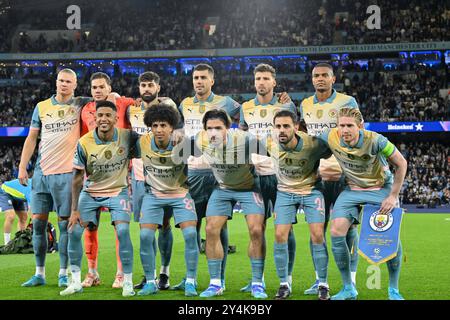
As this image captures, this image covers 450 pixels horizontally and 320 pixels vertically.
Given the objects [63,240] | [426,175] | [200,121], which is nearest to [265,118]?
[200,121]

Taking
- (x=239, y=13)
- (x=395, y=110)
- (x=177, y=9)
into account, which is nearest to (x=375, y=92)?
(x=395, y=110)

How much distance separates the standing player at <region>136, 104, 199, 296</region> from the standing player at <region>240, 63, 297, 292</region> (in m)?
0.87

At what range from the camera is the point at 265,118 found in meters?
8.08

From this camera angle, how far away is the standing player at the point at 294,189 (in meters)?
7.29

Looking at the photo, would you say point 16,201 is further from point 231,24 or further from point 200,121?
point 231,24

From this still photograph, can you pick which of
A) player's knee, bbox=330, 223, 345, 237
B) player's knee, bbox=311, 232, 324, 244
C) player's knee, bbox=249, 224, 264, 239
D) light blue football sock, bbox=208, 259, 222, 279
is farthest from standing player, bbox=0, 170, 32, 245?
player's knee, bbox=330, 223, 345, 237

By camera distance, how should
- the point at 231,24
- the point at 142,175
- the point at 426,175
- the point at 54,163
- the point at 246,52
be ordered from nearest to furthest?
the point at 54,163 → the point at 142,175 → the point at 426,175 → the point at 246,52 → the point at 231,24

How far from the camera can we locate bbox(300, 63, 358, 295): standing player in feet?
25.7

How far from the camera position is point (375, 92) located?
37.5 metres

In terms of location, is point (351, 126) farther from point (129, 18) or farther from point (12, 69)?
point (12, 69)

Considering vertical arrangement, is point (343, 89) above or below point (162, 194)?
above

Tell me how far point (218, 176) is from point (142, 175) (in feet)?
3.93

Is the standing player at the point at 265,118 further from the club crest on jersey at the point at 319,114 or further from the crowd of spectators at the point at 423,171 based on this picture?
the crowd of spectators at the point at 423,171

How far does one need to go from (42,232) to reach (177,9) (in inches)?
1377
